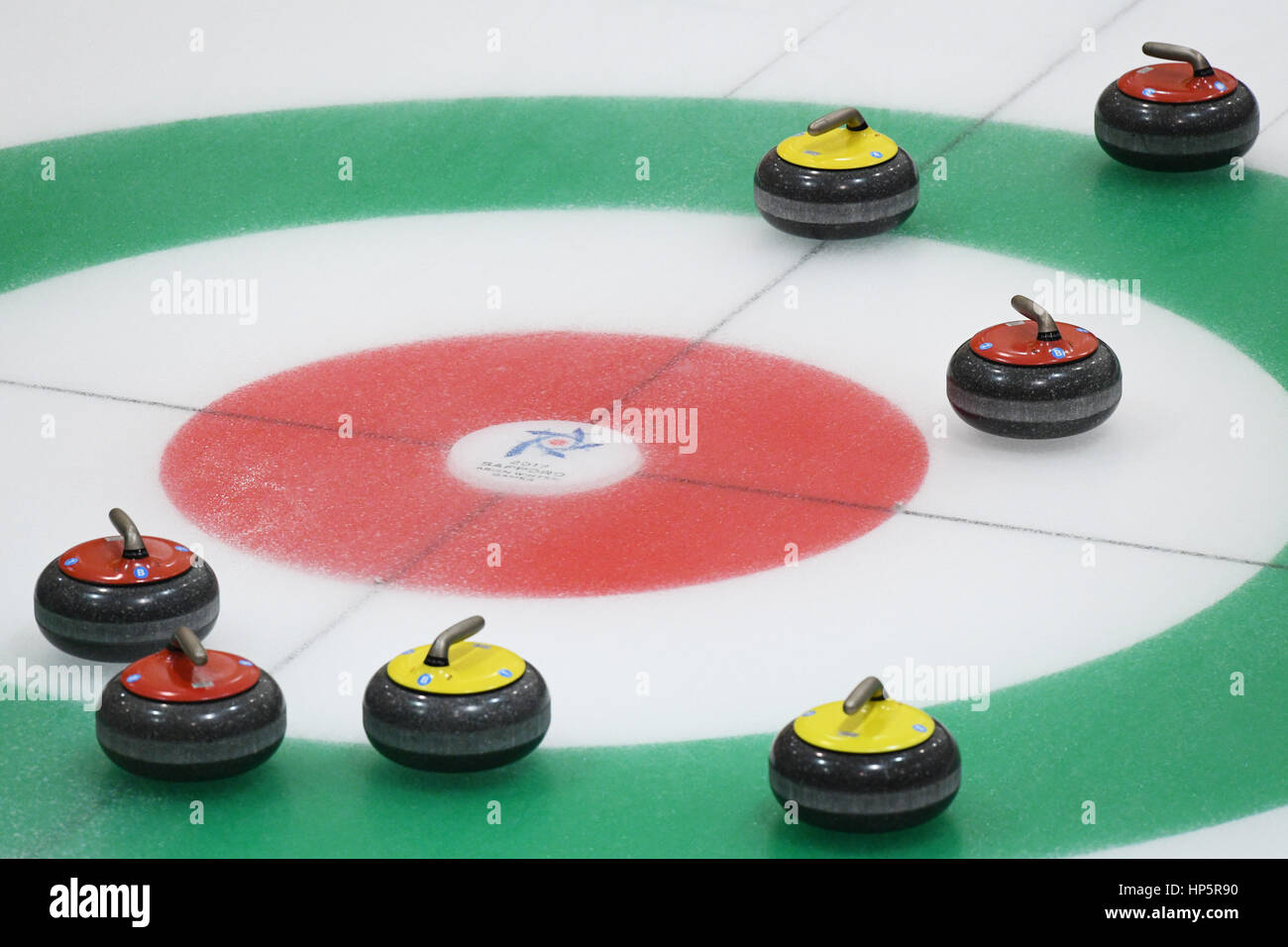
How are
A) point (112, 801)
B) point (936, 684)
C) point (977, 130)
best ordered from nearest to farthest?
1. point (112, 801)
2. point (936, 684)
3. point (977, 130)

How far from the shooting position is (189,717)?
18.4 feet

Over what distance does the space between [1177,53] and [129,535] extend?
506 centimetres

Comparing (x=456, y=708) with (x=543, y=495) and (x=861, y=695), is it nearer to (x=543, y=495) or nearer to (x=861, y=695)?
(x=861, y=695)

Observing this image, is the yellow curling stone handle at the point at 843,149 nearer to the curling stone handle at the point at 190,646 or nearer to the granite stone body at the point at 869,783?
the granite stone body at the point at 869,783

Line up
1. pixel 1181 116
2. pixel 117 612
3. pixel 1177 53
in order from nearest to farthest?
pixel 117 612, pixel 1177 53, pixel 1181 116

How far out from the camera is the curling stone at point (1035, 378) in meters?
7.46

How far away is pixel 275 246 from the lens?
9.53 meters

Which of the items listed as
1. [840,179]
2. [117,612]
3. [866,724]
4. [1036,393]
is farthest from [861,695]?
[840,179]

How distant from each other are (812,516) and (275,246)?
10.8 ft

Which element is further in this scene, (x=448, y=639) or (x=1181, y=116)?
(x=1181, y=116)

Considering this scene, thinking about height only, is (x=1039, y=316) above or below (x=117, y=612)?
above

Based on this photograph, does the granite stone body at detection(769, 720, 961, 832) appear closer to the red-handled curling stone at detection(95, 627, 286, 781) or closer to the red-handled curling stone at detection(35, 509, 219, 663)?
the red-handled curling stone at detection(95, 627, 286, 781)

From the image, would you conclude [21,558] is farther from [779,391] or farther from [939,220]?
[939,220]

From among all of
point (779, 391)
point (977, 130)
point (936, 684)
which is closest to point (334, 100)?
point (977, 130)
